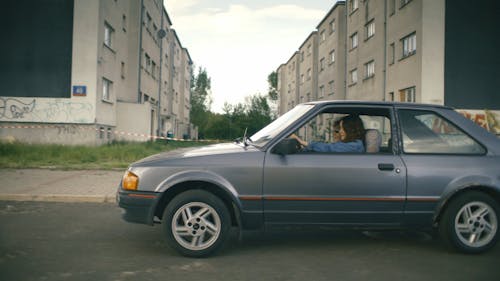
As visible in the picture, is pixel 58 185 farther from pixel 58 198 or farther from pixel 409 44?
pixel 409 44

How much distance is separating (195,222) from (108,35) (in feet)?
67.5

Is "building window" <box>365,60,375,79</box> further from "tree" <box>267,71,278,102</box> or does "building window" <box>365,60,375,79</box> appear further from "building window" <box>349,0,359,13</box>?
"tree" <box>267,71,278,102</box>

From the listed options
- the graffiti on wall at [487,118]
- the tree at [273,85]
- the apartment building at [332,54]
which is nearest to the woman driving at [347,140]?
the graffiti on wall at [487,118]

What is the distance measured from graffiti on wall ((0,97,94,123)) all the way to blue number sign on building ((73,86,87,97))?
1.90 ft

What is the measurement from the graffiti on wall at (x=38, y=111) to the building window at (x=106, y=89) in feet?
Answer: 8.42

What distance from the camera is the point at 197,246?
432 cm

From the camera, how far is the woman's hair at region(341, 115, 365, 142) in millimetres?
4938

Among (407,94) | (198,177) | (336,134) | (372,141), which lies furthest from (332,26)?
(198,177)

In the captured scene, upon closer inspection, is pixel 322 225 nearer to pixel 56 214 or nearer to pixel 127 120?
pixel 56 214

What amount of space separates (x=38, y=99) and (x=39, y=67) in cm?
148

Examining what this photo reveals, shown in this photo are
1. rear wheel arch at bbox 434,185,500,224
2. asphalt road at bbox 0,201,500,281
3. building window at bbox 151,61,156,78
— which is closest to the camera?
asphalt road at bbox 0,201,500,281

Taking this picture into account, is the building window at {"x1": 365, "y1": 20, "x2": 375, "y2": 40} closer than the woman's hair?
No

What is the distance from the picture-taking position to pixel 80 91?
744 inches

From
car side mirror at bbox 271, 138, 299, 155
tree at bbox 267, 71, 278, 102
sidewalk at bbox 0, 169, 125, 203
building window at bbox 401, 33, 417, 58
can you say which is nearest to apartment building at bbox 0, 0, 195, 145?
sidewalk at bbox 0, 169, 125, 203
